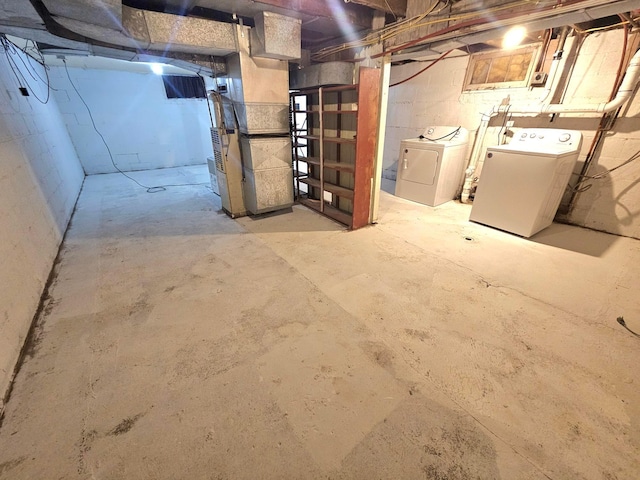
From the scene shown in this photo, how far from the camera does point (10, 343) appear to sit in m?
1.58

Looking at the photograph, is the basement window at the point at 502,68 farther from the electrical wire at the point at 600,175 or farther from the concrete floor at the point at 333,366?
the concrete floor at the point at 333,366

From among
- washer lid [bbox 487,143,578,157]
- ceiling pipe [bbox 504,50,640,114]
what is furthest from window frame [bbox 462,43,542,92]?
washer lid [bbox 487,143,578,157]

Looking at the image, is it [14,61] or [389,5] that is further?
[14,61]

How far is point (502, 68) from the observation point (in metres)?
3.66

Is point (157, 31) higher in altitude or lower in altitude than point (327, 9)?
lower

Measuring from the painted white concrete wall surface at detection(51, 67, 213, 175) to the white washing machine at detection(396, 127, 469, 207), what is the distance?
6113 mm

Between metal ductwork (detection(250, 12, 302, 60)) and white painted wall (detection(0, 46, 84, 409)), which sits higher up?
metal ductwork (detection(250, 12, 302, 60))

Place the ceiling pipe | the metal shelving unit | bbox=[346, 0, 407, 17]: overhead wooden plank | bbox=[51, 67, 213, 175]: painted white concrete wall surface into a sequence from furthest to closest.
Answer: bbox=[51, 67, 213, 175]: painted white concrete wall surface → the metal shelving unit → the ceiling pipe → bbox=[346, 0, 407, 17]: overhead wooden plank

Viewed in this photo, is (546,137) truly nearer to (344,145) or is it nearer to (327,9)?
(344,145)

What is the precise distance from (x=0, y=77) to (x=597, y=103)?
6.66 meters

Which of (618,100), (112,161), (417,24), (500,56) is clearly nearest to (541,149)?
(618,100)

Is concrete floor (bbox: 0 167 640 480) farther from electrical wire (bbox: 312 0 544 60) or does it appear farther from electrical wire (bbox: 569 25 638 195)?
electrical wire (bbox: 312 0 544 60)

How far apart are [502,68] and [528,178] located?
1.86 m

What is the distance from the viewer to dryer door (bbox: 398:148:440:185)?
13.0ft
